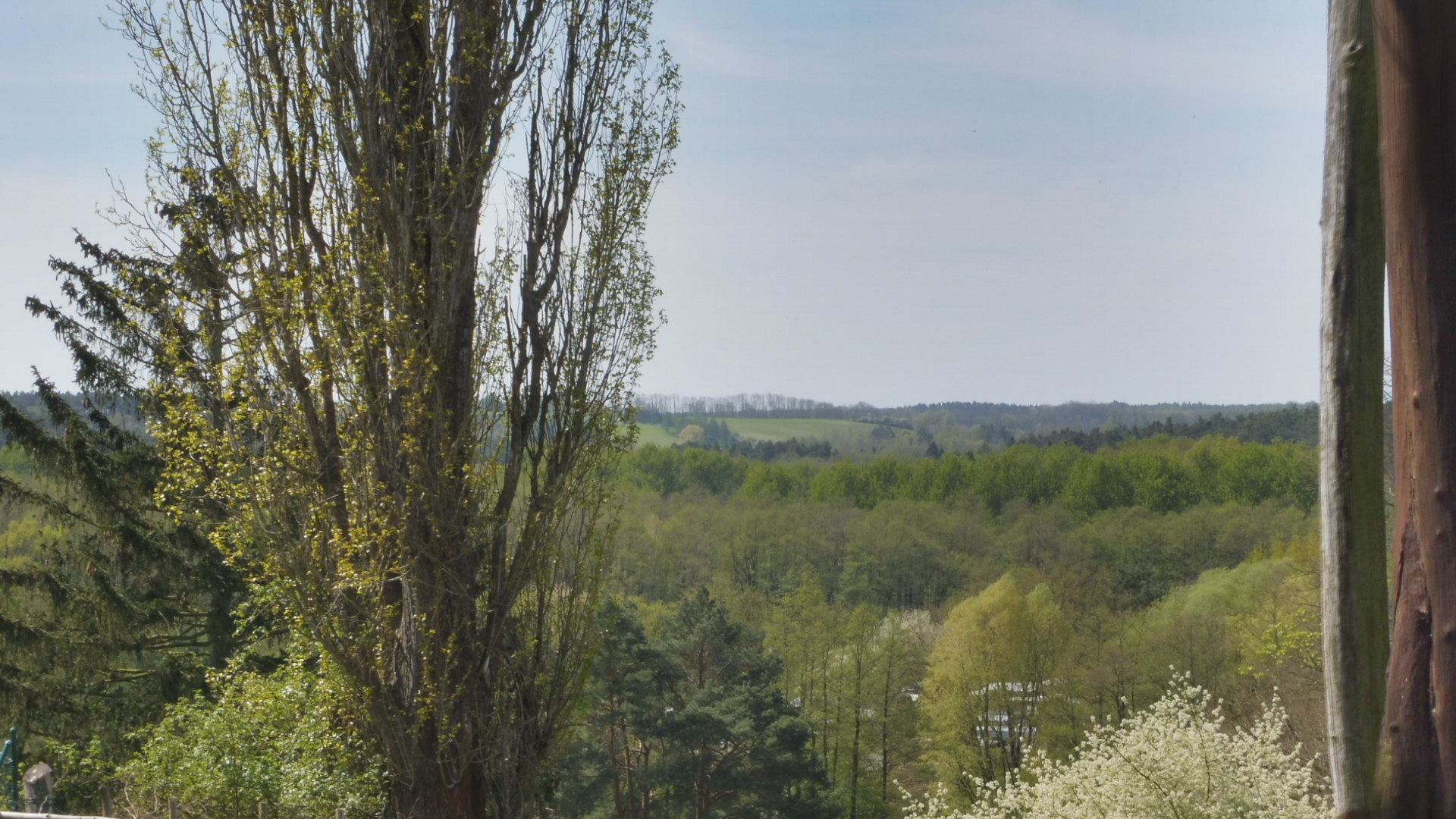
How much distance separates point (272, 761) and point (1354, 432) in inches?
208

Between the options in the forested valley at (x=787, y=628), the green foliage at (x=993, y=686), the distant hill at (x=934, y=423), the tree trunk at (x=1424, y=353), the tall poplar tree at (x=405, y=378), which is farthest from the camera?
the distant hill at (x=934, y=423)

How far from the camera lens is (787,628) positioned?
25969 mm

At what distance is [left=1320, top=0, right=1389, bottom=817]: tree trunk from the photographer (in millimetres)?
1001

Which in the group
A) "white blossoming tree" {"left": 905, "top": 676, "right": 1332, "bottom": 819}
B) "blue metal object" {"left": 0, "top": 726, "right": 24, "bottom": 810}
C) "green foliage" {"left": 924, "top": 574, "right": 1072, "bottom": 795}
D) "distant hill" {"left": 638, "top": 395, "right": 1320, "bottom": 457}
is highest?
"distant hill" {"left": 638, "top": 395, "right": 1320, "bottom": 457}

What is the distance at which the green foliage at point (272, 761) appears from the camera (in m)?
4.92

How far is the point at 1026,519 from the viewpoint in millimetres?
40812

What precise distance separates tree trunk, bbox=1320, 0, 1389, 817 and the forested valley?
463cm

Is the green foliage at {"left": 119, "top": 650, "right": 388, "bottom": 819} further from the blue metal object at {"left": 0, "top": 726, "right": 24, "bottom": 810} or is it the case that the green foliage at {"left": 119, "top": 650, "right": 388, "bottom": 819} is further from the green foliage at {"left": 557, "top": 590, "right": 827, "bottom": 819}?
the green foliage at {"left": 557, "top": 590, "right": 827, "bottom": 819}

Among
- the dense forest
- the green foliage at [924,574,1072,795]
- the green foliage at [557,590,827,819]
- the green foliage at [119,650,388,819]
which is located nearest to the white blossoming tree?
the dense forest

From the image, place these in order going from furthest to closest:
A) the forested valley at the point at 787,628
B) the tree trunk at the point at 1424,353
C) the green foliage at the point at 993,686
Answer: the green foliage at the point at 993,686, the forested valley at the point at 787,628, the tree trunk at the point at 1424,353

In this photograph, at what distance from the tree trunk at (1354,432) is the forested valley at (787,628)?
15.2 ft

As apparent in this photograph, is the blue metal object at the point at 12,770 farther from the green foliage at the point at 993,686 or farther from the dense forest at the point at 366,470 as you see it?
the green foliage at the point at 993,686

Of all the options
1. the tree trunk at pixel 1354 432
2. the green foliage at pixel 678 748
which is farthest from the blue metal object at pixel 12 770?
the green foliage at pixel 678 748

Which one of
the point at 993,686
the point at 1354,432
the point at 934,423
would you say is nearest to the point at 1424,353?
the point at 1354,432
